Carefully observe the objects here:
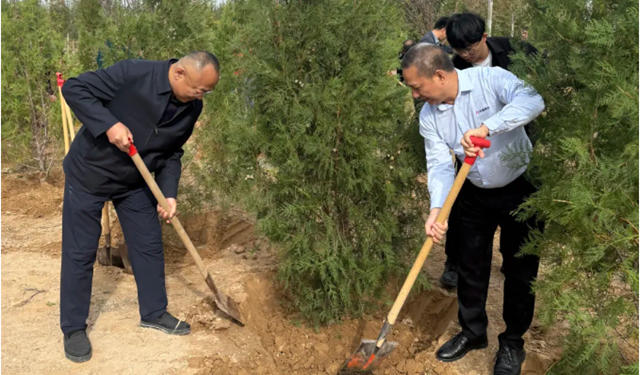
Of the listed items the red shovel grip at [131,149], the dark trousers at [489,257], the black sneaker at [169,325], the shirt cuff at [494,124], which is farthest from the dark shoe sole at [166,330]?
the shirt cuff at [494,124]

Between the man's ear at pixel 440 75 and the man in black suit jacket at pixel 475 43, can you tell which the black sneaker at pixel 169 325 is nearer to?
the man's ear at pixel 440 75

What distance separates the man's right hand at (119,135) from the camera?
136 inches

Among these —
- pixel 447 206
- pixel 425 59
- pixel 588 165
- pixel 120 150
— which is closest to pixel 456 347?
pixel 447 206

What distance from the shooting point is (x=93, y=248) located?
3883 millimetres

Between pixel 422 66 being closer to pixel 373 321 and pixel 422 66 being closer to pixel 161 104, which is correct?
pixel 161 104

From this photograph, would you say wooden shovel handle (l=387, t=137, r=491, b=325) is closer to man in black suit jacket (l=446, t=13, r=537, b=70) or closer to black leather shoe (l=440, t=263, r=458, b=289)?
man in black suit jacket (l=446, t=13, r=537, b=70)

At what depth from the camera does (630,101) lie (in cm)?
229

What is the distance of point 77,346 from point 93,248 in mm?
674

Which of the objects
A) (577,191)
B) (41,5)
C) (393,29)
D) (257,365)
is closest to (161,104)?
(393,29)

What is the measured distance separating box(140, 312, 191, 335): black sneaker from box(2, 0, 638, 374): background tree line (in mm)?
881

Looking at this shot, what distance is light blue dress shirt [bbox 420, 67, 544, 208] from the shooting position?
3162 millimetres

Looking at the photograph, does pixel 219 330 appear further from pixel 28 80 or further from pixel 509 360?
pixel 28 80

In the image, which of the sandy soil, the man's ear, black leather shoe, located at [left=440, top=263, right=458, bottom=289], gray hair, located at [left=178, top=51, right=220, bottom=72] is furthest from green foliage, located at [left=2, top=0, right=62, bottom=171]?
the man's ear

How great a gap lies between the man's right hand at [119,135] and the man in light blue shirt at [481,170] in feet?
5.81
